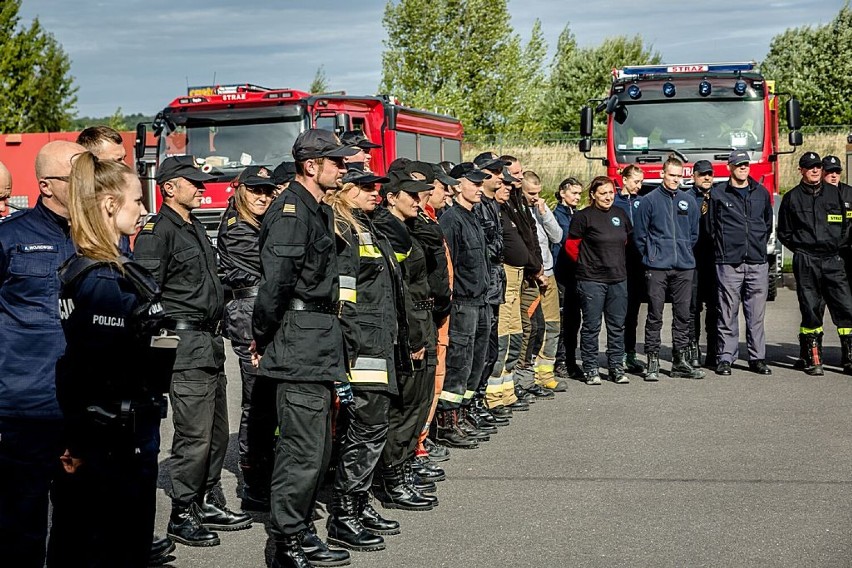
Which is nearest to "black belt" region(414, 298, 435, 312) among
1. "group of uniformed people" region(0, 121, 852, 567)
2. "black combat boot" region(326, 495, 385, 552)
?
"group of uniformed people" region(0, 121, 852, 567)

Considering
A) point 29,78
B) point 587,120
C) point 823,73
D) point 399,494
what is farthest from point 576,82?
point 399,494

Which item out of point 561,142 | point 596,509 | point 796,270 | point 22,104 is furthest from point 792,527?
point 22,104

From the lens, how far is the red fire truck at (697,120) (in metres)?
16.8

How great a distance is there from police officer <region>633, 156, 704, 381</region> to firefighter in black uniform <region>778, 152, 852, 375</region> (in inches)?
43.8

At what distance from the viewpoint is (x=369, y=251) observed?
632 cm

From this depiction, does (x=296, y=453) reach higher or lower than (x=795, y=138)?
lower

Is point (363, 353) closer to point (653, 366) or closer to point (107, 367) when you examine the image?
point (107, 367)

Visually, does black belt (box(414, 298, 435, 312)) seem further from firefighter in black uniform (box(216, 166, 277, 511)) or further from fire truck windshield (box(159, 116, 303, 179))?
fire truck windshield (box(159, 116, 303, 179))

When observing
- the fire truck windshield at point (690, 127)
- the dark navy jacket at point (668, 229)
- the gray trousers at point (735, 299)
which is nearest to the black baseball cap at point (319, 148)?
the dark navy jacket at point (668, 229)

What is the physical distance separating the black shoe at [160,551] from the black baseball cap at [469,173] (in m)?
3.77

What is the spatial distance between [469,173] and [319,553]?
3707 millimetres

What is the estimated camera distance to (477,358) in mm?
9031

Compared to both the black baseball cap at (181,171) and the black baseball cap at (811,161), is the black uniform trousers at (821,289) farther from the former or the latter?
the black baseball cap at (181,171)

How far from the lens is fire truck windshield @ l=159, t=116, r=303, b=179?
1748 cm
